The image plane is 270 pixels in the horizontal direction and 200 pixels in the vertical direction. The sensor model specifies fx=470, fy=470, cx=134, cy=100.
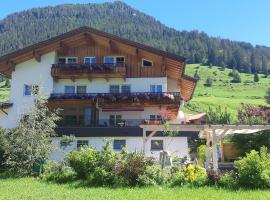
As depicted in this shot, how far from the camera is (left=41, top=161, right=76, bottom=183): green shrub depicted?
24719mm

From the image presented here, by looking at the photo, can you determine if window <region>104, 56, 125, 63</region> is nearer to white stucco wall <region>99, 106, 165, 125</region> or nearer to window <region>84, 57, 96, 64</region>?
window <region>84, 57, 96, 64</region>

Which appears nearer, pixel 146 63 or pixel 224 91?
pixel 146 63

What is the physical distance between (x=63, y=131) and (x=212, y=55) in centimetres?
16284

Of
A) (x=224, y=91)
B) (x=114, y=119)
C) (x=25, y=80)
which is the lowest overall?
(x=114, y=119)

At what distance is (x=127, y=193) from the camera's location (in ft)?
62.6

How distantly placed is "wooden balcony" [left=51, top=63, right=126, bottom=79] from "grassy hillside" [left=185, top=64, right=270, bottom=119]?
6713 cm

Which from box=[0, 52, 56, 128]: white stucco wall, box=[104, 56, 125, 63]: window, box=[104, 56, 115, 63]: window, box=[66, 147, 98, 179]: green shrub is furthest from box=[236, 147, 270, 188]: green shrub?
box=[0, 52, 56, 128]: white stucco wall

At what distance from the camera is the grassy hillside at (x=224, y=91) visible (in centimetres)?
12131

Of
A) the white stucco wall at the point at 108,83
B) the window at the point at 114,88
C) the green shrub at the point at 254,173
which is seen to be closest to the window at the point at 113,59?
the white stucco wall at the point at 108,83

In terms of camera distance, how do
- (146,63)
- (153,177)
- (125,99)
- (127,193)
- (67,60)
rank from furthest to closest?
(67,60) < (146,63) < (125,99) < (153,177) < (127,193)

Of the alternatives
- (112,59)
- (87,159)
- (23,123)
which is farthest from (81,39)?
(87,159)

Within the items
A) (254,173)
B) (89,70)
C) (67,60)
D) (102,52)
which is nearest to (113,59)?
(102,52)

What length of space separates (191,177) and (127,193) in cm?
395

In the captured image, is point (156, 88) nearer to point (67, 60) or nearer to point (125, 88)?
point (125, 88)
